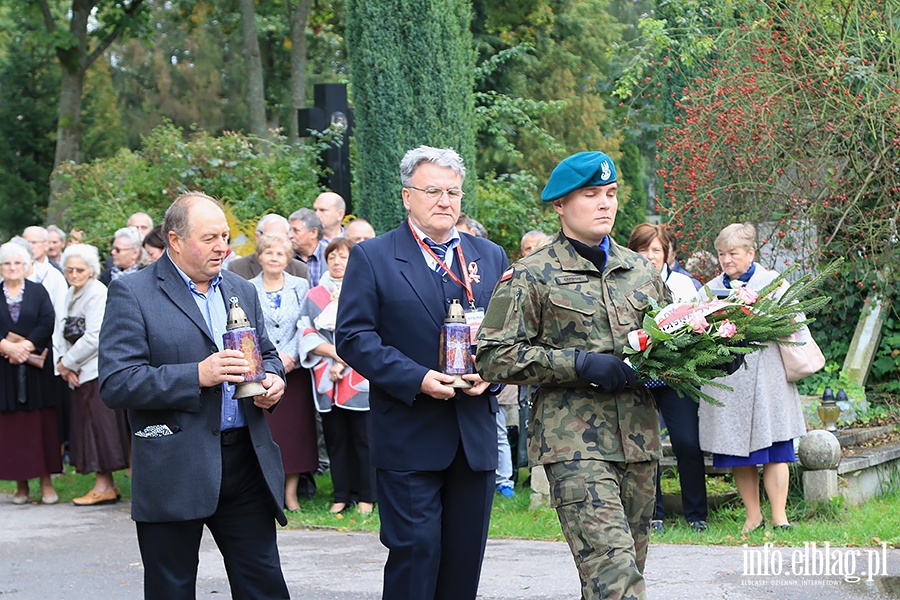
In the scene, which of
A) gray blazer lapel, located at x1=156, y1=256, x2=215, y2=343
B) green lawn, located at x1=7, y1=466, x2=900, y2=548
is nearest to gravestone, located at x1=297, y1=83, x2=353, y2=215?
green lawn, located at x1=7, y1=466, x2=900, y2=548

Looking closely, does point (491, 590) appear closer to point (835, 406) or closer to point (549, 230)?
point (835, 406)

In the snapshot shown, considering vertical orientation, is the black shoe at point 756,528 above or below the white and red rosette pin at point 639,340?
below

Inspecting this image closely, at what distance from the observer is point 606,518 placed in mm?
4496

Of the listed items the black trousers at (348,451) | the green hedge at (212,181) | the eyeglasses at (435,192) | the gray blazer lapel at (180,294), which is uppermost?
the green hedge at (212,181)

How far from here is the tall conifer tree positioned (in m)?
14.5

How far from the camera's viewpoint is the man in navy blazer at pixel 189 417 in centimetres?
470

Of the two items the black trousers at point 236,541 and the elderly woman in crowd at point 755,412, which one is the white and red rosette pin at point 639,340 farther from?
the elderly woman in crowd at point 755,412

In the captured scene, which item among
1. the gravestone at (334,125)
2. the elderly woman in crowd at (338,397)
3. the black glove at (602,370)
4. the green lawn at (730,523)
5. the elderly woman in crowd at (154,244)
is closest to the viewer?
the black glove at (602,370)

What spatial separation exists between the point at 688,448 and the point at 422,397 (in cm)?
367

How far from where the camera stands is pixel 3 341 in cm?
1045

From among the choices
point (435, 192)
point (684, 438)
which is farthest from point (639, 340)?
point (684, 438)

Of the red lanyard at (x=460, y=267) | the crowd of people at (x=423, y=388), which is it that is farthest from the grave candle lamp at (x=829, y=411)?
the red lanyard at (x=460, y=267)

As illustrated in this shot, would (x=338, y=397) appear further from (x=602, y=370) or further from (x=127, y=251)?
(x=602, y=370)

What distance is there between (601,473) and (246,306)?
1693 mm
